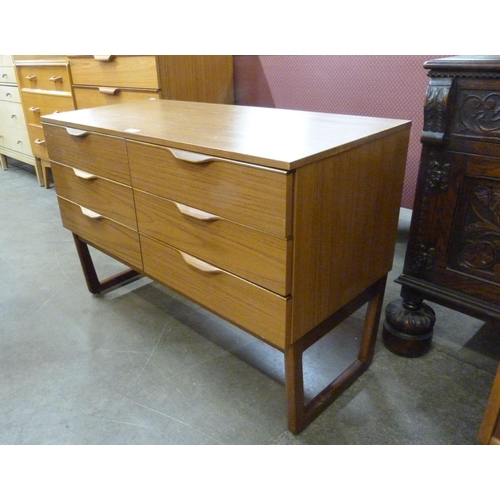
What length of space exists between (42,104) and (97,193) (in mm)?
1645

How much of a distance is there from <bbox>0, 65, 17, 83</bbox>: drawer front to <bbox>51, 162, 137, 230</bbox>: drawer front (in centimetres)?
173

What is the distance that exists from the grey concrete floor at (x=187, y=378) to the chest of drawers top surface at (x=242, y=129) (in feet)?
2.06

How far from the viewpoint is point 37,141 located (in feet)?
8.65

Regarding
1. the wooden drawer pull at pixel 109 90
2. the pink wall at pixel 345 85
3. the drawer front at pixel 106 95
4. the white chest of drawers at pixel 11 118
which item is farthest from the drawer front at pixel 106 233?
the white chest of drawers at pixel 11 118

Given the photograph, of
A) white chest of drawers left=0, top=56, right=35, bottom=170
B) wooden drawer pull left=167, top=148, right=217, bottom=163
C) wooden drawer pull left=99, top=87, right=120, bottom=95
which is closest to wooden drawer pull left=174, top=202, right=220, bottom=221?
wooden drawer pull left=167, top=148, right=217, bottom=163

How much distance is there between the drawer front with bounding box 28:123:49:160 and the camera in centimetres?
260

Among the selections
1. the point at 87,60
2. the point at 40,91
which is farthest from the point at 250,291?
the point at 40,91

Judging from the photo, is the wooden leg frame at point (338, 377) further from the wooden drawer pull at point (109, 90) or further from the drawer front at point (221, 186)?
the wooden drawer pull at point (109, 90)

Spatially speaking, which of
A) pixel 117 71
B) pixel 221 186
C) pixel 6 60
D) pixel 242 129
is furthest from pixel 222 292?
pixel 6 60

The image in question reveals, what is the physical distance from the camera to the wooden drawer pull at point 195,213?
88 cm

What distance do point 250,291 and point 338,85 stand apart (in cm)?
128

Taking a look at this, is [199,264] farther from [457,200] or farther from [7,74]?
[7,74]

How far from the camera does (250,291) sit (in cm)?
87

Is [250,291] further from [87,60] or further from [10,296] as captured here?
[87,60]
